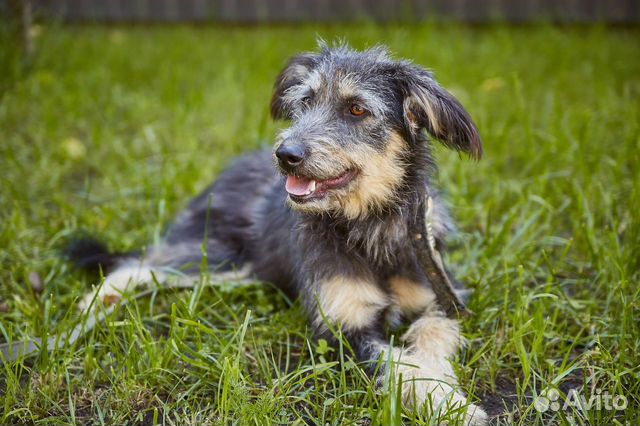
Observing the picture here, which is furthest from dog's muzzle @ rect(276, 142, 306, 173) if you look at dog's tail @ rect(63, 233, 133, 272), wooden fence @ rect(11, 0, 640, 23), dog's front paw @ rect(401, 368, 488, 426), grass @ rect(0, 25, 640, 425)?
wooden fence @ rect(11, 0, 640, 23)

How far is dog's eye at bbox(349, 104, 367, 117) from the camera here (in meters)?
2.93

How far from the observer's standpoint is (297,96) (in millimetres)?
3184

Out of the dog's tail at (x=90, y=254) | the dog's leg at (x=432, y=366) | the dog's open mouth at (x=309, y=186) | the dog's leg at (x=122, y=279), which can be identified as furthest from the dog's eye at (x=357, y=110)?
the dog's tail at (x=90, y=254)

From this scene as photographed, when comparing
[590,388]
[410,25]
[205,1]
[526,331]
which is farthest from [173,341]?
[205,1]

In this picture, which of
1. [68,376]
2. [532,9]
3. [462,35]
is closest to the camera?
[68,376]

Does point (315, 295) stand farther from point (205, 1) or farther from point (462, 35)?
point (205, 1)

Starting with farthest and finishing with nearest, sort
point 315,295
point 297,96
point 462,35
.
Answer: point 462,35
point 297,96
point 315,295

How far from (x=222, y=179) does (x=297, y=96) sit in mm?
1200

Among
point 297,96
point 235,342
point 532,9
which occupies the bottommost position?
point 235,342

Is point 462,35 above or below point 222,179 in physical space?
above

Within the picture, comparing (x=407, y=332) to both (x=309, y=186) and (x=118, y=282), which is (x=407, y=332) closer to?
(x=309, y=186)

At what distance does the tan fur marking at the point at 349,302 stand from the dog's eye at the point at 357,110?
0.79 metres

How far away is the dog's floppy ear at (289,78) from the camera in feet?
10.8

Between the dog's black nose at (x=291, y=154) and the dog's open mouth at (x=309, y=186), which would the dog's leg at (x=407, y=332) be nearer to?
the dog's open mouth at (x=309, y=186)
